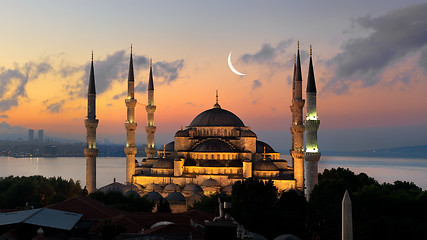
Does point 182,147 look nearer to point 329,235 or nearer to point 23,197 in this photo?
point 23,197

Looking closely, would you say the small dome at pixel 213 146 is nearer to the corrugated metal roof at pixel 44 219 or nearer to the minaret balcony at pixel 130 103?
the minaret balcony at pixel 130 103

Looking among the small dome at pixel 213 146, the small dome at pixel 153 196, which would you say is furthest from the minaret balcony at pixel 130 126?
the small dome at pixel 153 196

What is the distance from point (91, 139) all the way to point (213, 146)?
11.8m

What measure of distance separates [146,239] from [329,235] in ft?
40.7

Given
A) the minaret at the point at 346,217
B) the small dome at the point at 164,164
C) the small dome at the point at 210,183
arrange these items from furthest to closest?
the small dome at the point at 164,164 → the small dome at the point at 210,183 → the minaret at the point at 346,217

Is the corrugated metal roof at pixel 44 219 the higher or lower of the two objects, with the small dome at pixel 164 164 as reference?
lower

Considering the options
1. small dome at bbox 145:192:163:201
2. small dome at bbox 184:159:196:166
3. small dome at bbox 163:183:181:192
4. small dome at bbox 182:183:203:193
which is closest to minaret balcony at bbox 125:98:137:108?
small dome at bbox 184:159:196:166

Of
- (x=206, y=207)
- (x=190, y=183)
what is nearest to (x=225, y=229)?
(x=206, y=207)

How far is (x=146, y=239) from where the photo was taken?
15.5 meters

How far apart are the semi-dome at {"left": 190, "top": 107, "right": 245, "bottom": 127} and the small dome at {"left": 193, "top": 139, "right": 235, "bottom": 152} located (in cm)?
413

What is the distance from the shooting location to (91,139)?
143 ft

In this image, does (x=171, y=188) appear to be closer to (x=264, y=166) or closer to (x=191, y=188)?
(x=191, y=188)

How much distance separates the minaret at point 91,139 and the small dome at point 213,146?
1052 cm

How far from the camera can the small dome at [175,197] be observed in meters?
40.3
